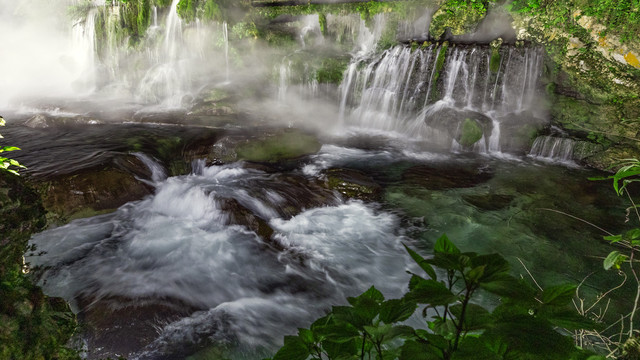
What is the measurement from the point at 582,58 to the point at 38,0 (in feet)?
95.6

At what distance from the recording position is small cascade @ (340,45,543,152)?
10969 millimetres

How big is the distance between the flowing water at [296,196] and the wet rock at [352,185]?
0.12m

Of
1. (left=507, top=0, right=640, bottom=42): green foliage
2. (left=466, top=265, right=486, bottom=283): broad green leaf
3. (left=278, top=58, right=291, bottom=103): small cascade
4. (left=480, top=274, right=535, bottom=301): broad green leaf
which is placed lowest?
(left=480, top=274, right=535, bottom=301): broad green leaf

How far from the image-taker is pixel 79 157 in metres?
8.55

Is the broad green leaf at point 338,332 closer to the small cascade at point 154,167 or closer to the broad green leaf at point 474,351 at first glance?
the broad green leaf at point 474,351

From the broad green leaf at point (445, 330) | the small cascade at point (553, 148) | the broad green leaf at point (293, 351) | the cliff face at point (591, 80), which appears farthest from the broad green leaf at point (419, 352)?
the small cascade at point (553, 148)

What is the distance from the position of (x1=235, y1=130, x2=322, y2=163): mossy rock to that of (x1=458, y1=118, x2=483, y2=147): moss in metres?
4.69

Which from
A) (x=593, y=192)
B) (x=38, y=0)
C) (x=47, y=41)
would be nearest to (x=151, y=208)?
(x=593, y=192)

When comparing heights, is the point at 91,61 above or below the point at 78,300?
above

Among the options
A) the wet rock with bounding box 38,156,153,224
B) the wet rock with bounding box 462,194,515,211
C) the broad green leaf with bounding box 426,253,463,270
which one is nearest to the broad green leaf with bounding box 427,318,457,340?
the broad green leaf with bounding box 426,253,463,270

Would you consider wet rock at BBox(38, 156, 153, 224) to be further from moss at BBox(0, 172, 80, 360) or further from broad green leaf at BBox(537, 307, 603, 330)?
broad green leaf at BBox(537, 307, 603, 330)

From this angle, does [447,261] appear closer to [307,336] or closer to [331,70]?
[307,336]

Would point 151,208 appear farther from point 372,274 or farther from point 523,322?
point 523,322

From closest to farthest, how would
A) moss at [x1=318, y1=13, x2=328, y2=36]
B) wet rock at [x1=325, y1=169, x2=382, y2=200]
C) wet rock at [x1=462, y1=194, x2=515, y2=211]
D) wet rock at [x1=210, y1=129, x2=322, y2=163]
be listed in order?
wet rock at [x1=462, y1=194, x2=515, y2=211] < wet rock at [x1=325, y1=169, x2=382, y2=200] < wet rock at [x1=210, y1=129, x2=322, y2=163] < moss at [x1=318, y1=13, x2=328, y2=36]
